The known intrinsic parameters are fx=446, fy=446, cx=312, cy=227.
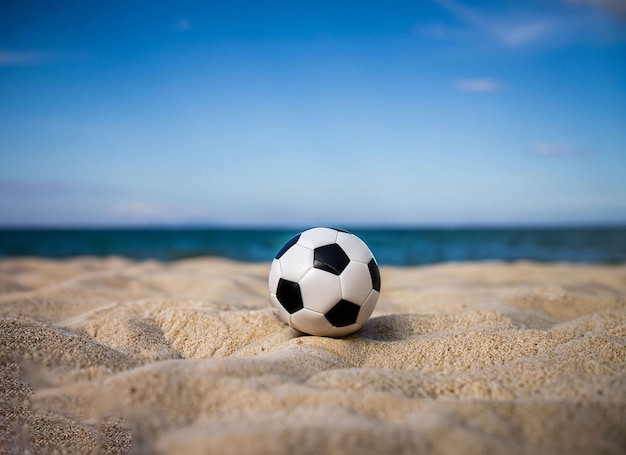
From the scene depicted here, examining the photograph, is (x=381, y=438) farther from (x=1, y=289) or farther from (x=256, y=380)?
(x=1, y=289)

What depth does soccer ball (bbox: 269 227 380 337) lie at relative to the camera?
2602mm

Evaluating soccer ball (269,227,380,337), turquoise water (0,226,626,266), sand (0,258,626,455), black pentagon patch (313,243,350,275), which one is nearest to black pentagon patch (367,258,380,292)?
soccer ball (269,227,380,337)

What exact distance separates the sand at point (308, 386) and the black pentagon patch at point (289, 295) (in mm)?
197

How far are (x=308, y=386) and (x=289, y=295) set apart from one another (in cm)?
101

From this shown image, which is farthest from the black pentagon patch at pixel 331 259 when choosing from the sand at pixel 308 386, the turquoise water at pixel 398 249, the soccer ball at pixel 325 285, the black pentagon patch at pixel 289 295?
the turquoise water at pixel 398 249

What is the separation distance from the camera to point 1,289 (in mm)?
5465

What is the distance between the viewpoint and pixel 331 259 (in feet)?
8.70

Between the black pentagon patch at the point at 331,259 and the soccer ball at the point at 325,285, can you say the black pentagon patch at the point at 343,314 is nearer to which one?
the soccer ball at the point at 325,285

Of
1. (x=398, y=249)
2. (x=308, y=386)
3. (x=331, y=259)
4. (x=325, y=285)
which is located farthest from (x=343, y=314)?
(x=398, y=249)

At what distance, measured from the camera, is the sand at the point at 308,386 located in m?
1.34

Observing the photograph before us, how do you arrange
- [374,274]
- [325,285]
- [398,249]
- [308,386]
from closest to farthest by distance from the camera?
[308,386]
[325,285]
[374,274]
[398,249]

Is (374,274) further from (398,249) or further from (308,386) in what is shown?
(398,249)

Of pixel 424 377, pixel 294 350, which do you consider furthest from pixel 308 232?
pixel 424 377

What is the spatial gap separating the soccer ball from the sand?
13 cm
